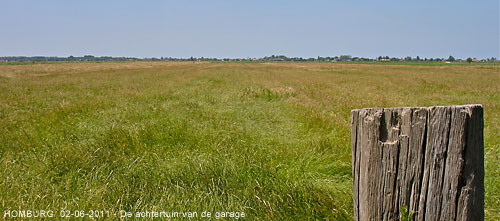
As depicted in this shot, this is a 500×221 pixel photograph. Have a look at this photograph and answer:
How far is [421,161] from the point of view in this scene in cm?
125

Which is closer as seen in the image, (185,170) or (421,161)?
(421,161)

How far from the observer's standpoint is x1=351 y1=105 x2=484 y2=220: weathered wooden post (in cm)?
118

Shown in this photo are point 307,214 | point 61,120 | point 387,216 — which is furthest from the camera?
point 61,120

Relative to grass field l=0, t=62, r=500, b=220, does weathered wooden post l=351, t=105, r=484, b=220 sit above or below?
above

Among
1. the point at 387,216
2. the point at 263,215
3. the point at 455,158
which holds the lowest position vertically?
the point at 263,215

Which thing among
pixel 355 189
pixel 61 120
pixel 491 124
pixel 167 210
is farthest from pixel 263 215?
pixel 491 124

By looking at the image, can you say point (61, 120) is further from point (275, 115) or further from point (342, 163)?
point (342, 163)

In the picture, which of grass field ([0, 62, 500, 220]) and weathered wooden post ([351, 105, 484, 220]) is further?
grass field ([0, 62, 500, 220])

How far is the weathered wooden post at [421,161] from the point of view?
1.18m

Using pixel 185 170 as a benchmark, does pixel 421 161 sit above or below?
above

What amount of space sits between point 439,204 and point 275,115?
6.32 meters

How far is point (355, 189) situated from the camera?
1475 millimetres

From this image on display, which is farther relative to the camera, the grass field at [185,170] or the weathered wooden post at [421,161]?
the grass field at [185,170]

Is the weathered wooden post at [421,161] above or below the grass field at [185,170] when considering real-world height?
above
